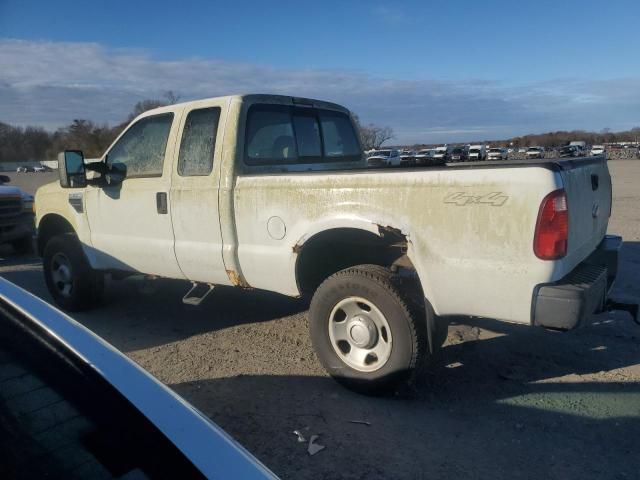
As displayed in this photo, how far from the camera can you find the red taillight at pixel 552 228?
2998mm

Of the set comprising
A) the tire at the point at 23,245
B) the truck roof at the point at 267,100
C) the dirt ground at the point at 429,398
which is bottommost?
the dirt ground at the point at 429,398

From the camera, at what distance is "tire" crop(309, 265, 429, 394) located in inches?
141

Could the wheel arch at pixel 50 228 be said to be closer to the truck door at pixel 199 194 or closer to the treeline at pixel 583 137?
the truck door at pixel 199 194

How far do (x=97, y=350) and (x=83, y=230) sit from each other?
4.43m

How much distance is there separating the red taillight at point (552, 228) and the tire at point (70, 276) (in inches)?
183

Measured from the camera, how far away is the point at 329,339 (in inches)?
156

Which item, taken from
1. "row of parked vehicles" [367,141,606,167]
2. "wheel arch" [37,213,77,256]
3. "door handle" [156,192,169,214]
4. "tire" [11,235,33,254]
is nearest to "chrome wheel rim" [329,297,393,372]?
"row of parked vehicles" [367,141,606,167]

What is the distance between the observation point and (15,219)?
32.7 ft

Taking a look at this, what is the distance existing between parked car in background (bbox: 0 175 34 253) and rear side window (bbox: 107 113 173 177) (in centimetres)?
544

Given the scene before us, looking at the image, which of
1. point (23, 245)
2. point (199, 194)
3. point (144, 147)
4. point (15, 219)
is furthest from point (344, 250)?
point (23, 245)

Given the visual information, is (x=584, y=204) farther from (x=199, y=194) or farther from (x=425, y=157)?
(x=199, y=194)

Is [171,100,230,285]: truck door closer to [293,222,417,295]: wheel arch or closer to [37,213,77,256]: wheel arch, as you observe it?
[293,222,417,295]: wheel arch

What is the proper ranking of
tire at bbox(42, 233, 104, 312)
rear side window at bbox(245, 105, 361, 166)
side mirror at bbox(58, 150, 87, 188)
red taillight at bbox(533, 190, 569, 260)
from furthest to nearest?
tire at bbox(42, 233, 104, 312) < side mirror at bbox(58, 150, 87, 188) < rear side window at bbox(245, 105, 361, 166) < red taillight at bbox(533, 190, 569, 260)

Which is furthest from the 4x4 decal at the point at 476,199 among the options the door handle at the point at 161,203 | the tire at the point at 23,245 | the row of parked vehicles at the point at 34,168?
the row of parked vehicles at the point at 34,168
